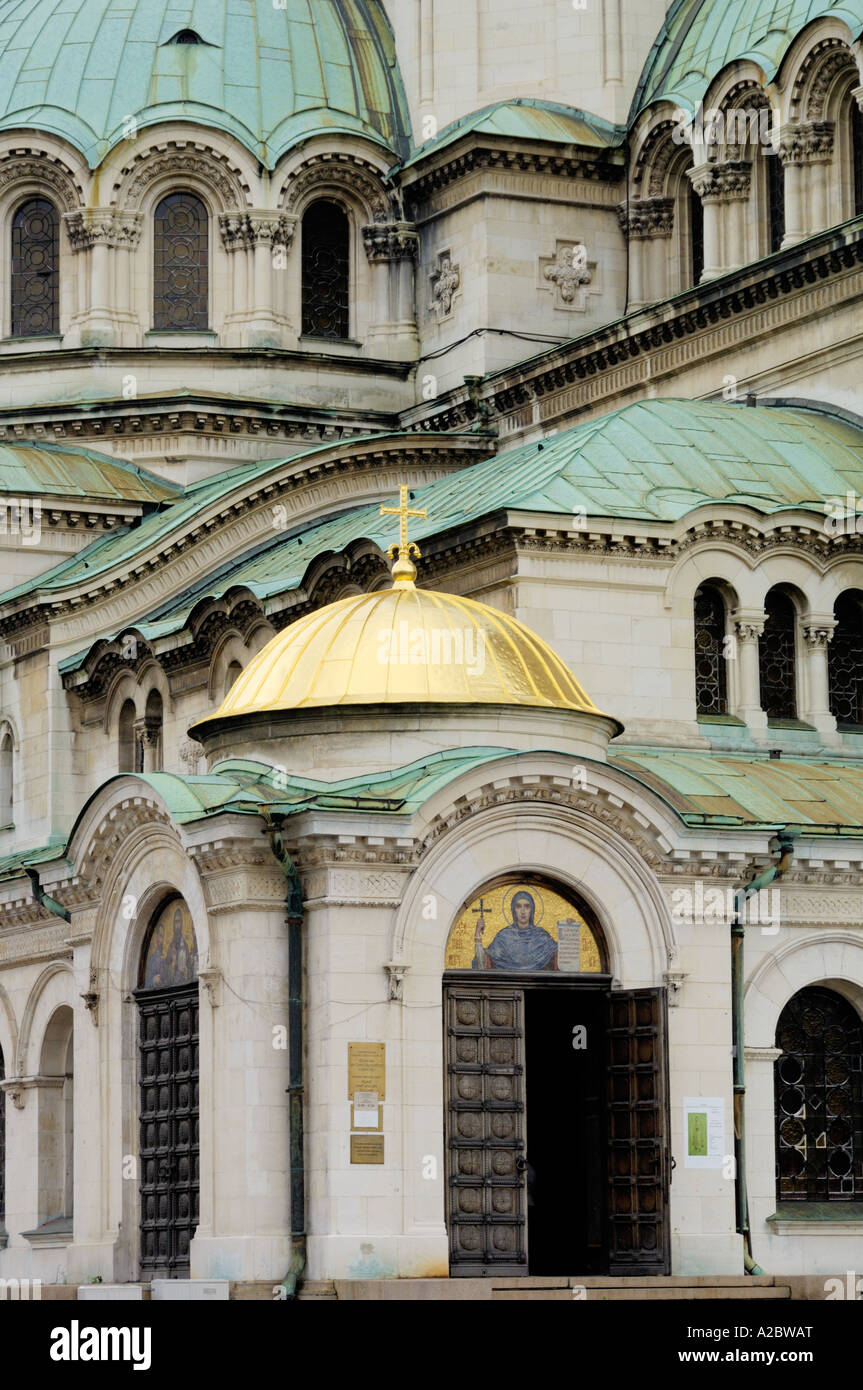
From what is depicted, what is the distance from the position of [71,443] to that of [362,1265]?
22.0m

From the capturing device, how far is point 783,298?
43406 mm

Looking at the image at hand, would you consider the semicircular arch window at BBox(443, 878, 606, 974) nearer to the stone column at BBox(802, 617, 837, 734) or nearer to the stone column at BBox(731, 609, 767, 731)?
the stone column at BBox(731, 609, 767, 731)

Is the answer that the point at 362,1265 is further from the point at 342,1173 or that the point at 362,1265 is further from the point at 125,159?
the point at 125,159

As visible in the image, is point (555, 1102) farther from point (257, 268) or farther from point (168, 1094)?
point (257, 268)

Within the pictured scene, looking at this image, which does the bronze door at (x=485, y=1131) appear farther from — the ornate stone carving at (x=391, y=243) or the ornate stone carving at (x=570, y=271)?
the ornate stone carving at (x=391, y=243)

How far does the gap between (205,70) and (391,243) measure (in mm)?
4106

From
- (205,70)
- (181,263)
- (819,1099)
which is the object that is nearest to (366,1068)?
(819,1099)

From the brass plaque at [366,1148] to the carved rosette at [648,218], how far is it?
20576 millimetres

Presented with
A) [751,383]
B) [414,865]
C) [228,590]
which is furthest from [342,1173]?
[751,383]

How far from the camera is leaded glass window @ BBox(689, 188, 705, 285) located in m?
49.0

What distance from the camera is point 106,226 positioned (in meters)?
52.7

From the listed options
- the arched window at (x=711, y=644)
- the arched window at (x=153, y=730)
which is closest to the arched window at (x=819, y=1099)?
the arched window at (x=711, y=644)

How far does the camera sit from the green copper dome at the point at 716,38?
45875 millimetres
